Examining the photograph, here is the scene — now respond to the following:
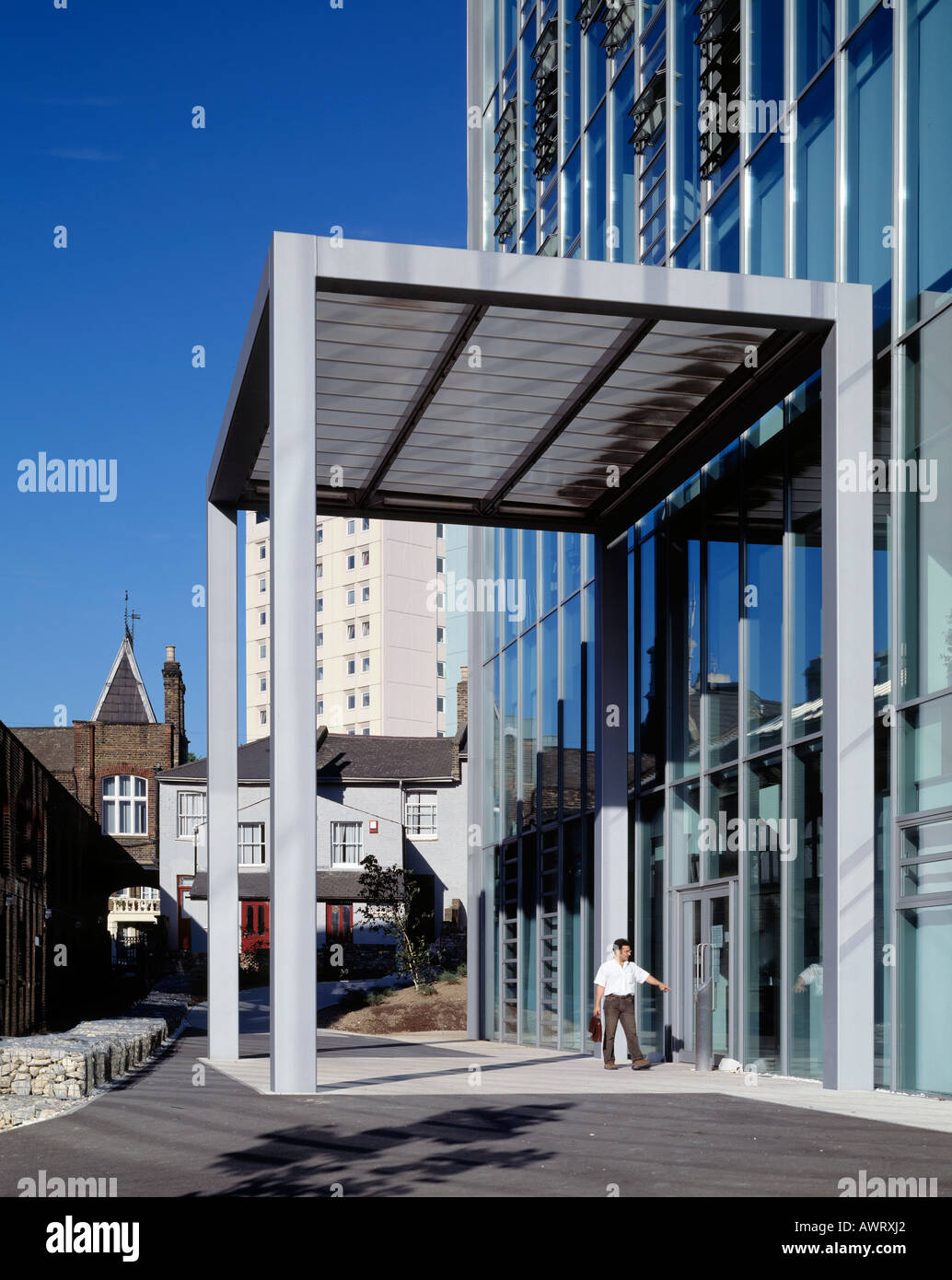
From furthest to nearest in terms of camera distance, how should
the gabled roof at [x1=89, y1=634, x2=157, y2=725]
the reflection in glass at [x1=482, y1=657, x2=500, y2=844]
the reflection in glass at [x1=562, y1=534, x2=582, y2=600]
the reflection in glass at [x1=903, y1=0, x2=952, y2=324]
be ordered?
the gabled roof at [x1=89, y1=634, x2=157, y2=725]
the reflection in glass at [x1=482, y1=657, x2=500, y2=844]
the reflection in glass at [x1=562, y1=534, x2=582, y2=600]
the reflection in glass at [x1=903, y1=0, x2=952, y2=324]

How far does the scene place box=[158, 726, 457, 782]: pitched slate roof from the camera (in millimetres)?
61969

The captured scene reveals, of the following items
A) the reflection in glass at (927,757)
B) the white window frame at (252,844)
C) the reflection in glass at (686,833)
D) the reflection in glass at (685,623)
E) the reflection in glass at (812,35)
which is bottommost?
the white window frame at (252,844)

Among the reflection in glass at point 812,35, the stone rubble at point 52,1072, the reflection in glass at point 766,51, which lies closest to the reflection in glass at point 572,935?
the stone rubble at point 52,1072

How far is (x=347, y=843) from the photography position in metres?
61.3

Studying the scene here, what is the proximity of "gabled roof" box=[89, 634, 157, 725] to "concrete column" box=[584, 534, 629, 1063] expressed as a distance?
73.6 m

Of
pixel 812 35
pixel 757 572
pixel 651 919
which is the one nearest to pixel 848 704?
pixel 757 572

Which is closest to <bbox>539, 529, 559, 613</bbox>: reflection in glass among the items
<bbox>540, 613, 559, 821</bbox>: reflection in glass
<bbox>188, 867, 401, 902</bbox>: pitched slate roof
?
<bbox>540, 613, 559, 821</bbox>: reflection in glass

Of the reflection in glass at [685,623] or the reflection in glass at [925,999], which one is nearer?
the reflection in glass at [925,999]

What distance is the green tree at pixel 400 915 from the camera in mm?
44750

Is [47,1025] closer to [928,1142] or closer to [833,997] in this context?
[833,997]

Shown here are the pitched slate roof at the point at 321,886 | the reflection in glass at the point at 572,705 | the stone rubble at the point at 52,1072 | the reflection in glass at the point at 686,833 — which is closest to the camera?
the stone rubble at the point at 52,1072

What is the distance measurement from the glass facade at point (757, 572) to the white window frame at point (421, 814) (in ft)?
117

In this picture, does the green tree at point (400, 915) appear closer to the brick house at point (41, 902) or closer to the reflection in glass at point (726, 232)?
the brick house at point (41, 902)

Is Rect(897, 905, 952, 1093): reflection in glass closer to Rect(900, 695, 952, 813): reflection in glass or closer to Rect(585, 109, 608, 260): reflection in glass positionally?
Rect(900, 695, 952, 813): reflection in glass
